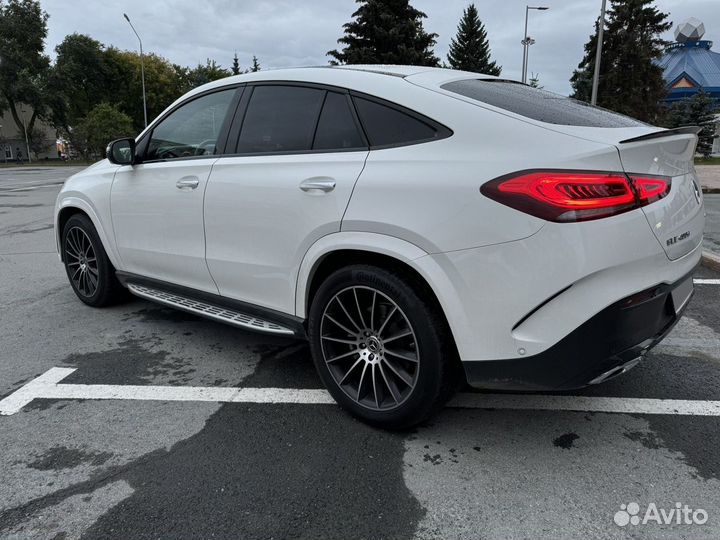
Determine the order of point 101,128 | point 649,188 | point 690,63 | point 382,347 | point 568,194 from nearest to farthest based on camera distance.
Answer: point 568,194, point 649,188, point 382,347, point 101,128, point 690,63

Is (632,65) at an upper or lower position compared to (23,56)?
lower

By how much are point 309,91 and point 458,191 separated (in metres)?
1.24

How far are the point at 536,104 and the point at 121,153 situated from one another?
2922 mm

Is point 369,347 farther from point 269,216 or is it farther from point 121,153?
point 121,153

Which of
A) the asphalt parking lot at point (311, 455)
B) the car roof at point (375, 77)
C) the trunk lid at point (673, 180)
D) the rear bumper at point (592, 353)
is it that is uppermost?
the car roof at point (375, 77)

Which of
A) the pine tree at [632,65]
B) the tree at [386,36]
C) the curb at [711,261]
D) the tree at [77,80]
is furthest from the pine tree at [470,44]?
the curb at [711,261]

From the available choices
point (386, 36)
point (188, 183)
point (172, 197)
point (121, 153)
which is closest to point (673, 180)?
point (188, 183)

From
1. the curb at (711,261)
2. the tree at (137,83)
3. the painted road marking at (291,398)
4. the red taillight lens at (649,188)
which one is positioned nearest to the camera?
the red taillight lens at (649,188)

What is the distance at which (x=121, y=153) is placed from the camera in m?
3.99

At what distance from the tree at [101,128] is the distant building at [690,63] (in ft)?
182

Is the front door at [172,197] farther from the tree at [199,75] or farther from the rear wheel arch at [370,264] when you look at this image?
the tree at [199,75]

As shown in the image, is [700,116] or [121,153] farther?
[700,116]

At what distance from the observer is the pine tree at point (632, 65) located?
127 feet

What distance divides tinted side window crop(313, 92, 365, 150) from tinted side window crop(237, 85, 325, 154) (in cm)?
6
